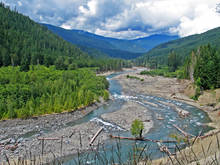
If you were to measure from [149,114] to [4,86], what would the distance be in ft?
108

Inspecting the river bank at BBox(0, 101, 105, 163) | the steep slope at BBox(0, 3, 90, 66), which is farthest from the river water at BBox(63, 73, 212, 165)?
the steep slope at BBox(0, 3, 90, 66)

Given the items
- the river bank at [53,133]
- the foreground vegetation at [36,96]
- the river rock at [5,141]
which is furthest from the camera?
the foreground vegetation at [36,96]

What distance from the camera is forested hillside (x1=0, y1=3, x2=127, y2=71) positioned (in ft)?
251

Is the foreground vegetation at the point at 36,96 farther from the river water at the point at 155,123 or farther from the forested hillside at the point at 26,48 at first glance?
the forested hillside at the point at 26,48

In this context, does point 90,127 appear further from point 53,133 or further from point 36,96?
point 36,96

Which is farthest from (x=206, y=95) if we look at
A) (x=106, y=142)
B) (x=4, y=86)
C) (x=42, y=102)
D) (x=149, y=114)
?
(x=4, y=86)

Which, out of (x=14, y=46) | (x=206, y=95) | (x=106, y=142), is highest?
(x=14, y=46)

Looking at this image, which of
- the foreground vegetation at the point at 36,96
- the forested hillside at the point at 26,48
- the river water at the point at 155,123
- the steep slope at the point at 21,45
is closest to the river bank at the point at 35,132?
the foreground vegetation at the point at 36,96

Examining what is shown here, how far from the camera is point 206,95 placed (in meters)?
51.1

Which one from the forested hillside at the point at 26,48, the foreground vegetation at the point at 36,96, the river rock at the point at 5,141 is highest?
the forested hillside at the point at 26,48

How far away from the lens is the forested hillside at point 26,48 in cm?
7649

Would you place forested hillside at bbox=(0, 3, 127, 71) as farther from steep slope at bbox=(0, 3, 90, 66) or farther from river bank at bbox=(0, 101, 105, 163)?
river bank at bbox=(0, 101, 105, 163)

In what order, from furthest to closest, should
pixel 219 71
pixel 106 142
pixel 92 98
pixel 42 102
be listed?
pixel 219 71 < pixel 92 98 < pixel 42 102 < pixel 106 142

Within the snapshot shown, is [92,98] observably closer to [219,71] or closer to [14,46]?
[219,71]
